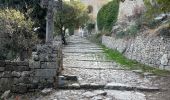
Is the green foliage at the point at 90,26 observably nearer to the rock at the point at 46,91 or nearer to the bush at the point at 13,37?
the bush at the point at 13,37

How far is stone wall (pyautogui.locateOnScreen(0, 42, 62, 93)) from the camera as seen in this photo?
9.45 meters

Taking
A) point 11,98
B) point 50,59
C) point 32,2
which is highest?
point 32,2

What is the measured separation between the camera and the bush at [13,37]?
44.6ft

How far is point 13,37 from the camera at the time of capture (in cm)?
1382

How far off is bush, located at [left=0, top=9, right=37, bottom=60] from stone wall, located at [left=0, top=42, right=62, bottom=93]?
3420 mm

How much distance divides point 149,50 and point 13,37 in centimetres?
610

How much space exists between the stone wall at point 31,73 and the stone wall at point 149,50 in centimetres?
520

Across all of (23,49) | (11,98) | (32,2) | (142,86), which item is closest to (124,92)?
(142,86)

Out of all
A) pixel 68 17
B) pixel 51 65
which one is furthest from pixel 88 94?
pixel 68 17

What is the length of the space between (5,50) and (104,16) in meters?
19.9

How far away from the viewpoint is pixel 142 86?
9.93m

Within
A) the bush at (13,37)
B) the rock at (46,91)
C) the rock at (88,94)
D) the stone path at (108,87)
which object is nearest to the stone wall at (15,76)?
the rock at (46,91)

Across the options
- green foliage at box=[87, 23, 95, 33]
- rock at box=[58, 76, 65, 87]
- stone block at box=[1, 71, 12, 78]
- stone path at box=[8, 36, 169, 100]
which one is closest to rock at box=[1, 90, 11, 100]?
stone block at box=[1, 71, 12, 78]

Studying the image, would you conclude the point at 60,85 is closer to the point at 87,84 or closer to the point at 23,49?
the point at 87,84
